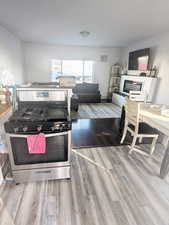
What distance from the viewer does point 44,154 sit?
161 centimetres

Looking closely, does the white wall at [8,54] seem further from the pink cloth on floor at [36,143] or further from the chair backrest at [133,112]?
the chair backrest at [133,112]

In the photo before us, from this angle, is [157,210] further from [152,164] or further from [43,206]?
[43,206]

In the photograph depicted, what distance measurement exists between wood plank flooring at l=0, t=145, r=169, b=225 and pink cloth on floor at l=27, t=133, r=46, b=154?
0.54m

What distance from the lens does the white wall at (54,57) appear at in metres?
6.46

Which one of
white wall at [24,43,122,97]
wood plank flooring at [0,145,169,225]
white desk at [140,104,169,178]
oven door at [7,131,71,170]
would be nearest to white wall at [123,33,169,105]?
white desk at [140,104,169,178]

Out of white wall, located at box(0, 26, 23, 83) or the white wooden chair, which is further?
white wall, located at box(0, 26, 23, 83)

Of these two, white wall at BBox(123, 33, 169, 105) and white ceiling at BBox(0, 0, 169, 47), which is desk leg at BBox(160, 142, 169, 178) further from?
white wall at BBox(123, 33, 169, 105)

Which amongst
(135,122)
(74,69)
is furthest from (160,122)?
(74,69)

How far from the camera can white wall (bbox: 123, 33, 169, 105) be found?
3959 mm

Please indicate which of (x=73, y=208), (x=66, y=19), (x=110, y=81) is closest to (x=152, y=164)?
(x=73, y=208)

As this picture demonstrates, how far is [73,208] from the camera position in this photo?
1.44m

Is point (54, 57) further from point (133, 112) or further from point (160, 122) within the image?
point (160, 122)

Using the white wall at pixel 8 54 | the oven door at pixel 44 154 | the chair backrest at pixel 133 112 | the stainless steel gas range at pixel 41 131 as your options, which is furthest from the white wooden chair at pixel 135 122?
the white wall at pixel 8 54

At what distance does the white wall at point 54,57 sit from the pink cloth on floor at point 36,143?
5966 millimetres
